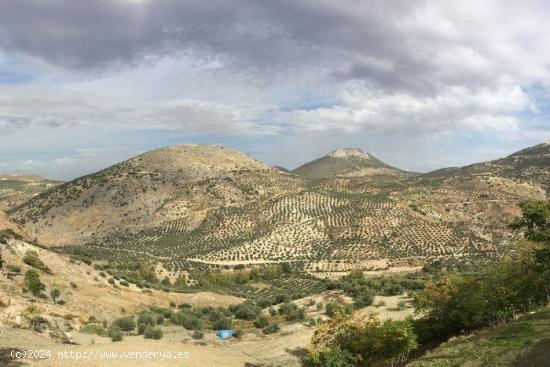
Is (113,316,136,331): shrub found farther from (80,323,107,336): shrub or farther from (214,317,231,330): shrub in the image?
(214,317,231,330): shrub

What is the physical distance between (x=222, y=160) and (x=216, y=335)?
145 metres

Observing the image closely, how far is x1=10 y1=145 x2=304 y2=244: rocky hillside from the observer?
12100 cm

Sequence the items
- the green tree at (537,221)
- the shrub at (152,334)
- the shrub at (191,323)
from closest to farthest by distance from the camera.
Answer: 1. the green tree at (537,221)
2. the shrub at (152,334)
3. the shrub at (191,323)

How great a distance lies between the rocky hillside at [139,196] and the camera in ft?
397

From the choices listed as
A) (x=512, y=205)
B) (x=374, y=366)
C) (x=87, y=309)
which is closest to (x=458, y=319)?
(x=374, y=366)

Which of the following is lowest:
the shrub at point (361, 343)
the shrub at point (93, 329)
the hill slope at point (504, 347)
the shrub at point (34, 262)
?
the shrub at point (93, 329)

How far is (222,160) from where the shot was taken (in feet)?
569

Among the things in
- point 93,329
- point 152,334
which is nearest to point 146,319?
point 152,334

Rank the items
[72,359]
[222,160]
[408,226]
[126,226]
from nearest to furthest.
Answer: [72,359]
[408,226]
[126,226]
[222,160]

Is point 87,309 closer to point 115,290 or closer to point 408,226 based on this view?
point 115,290

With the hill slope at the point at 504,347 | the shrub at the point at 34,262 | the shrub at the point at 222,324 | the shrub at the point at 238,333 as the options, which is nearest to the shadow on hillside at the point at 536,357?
the hill slope at the point at 504,347

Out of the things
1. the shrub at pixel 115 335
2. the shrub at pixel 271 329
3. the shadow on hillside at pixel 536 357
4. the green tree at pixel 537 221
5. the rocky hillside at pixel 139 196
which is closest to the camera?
the shadow on hillside at pixel 536 357

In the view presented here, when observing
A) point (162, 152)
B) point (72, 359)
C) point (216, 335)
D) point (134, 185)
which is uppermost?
point (162, 152)

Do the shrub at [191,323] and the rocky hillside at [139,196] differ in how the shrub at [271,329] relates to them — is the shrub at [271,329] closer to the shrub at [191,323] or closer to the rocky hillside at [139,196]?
the shrub at [191,323]
